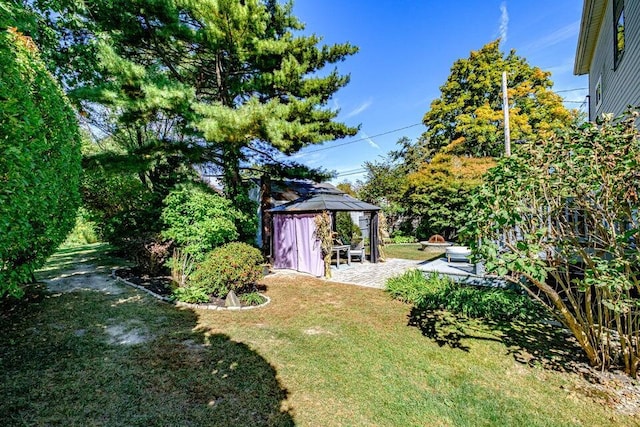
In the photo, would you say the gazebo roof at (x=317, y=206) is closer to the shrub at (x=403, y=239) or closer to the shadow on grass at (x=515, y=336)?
the shadow on grass at (x=515, y=336)

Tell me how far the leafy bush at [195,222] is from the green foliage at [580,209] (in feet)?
19.4

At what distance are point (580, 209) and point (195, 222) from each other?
7.37m

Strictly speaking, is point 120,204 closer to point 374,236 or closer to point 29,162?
point 29,162

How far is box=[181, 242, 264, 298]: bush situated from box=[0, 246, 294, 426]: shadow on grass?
97 centimetres

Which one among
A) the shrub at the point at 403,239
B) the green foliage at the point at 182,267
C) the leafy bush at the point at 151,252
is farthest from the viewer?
the shrub at the point at 403,239

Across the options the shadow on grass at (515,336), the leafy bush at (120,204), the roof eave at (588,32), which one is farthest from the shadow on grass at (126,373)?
the roof eave at (588,32)

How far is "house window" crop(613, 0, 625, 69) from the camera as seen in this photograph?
6.20m

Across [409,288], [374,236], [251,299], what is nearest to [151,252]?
[251,299]

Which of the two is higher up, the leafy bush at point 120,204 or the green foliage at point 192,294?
the leafy bush at point 120,204

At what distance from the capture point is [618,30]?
21.4 ft

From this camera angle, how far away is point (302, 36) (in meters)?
9.40

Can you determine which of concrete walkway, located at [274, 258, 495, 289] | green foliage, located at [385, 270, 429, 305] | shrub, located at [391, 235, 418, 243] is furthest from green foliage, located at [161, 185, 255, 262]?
shrub, located at [391, 235, 418, 243]

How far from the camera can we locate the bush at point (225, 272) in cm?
593

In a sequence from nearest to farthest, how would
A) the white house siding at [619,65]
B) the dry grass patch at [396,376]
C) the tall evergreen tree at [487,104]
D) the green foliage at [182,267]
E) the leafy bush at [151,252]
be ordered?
the dry grass patch at [396,376], the white house siding at [619,65], the green foliage at [182,267], the leafy bush at [151,252], the tall evergreen tree at [487,104]
